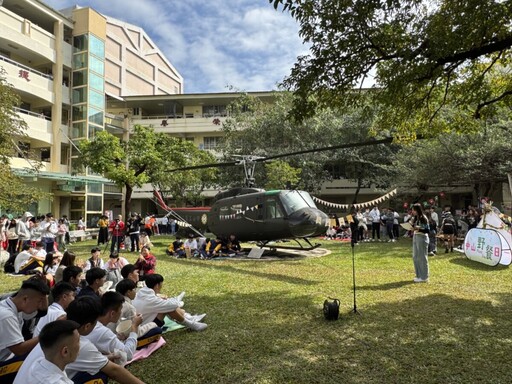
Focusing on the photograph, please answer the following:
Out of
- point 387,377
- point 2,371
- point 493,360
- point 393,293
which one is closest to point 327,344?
point 387,377

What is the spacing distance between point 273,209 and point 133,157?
38.0 ft

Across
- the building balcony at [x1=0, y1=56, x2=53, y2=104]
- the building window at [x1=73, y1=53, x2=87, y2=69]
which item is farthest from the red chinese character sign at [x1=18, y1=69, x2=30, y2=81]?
the building window at [x1=73, y1=53, x2=87, y2=69]

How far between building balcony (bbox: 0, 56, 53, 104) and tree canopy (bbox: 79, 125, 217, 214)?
7133 millimetres

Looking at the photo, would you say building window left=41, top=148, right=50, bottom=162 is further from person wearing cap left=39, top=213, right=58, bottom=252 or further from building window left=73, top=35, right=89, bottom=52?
person wearing cap left=39, top=213, right=58, bottom=252

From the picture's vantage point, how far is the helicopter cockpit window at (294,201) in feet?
41.1

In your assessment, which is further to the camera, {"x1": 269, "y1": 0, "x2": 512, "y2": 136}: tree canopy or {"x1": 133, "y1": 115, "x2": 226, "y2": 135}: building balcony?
{"x1": 133, "y1": 115, "x2": 226, "y2": 135}: building balcony

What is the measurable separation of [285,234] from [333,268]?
2.37 metres

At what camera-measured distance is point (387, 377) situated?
412cm

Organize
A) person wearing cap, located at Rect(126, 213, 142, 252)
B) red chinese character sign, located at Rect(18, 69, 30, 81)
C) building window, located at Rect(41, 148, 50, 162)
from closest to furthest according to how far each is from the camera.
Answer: person wearing cap, located at Rect(126, 213, 142, 252), red chinese character sign, located at Rect(18, 69, 30, 81), building window, located at Rect(41, 148, 50, 162)

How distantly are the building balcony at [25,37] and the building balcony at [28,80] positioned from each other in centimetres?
121

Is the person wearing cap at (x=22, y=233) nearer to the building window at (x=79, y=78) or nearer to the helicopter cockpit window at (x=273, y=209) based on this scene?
the helicopter cockpit window at (x=273, y=209)

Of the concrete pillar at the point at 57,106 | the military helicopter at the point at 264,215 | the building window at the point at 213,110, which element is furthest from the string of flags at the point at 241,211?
the building window at the point at 213,110

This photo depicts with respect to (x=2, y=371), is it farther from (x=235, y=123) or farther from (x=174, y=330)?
(x=235, y=123)

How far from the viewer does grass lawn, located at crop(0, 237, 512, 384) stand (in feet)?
14.0
